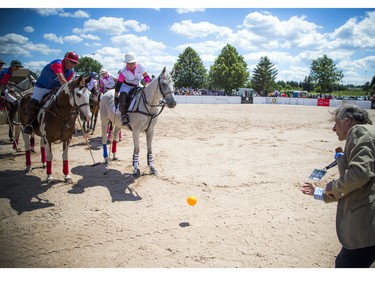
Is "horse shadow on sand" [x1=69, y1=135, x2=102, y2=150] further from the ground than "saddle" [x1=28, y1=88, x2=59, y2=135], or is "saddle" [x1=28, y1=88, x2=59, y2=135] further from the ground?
"saddle" [x1=28, y1=88, x2=59, y2=135]

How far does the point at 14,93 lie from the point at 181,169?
25.5 ft

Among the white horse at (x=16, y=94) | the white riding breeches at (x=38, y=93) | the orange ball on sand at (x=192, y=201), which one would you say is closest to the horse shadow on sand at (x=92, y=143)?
the white horse at (x=16, y=94)

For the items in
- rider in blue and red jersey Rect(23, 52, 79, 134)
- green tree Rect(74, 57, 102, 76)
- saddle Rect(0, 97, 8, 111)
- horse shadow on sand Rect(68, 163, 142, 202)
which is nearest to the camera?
horse shadow on sand Rect(68, 163, 142, 202)

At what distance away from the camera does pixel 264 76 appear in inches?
3044

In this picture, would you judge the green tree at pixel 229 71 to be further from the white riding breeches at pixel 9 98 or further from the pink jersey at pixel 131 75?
the pink jersey at pixel 131 75

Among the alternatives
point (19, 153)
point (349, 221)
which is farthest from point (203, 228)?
point (19, 153)

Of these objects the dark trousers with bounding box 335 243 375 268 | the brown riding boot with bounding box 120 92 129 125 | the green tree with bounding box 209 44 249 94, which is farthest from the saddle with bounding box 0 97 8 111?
the green tree with bounding box 209 44 249 94

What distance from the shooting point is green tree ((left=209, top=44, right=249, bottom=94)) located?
6153cm

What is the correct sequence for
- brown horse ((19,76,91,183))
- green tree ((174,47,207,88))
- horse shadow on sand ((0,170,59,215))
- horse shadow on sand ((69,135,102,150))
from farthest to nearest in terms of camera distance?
green tree ((174,47,207,88)), horse shadow on sand ((69,135,102,150)), brown horse ((19,76,91,183)), horse shadow on sand ((0,170,59,215))

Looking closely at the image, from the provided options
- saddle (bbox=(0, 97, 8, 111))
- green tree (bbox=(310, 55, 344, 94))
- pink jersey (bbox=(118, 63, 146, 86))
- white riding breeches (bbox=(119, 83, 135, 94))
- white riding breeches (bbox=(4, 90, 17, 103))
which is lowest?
saddle (bbox=(0, 97, 8, 111))

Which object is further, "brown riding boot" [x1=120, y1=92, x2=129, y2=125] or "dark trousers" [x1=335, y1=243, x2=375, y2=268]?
"brown riding boot" [x1=120, y1=92, x2=129, y2=125]

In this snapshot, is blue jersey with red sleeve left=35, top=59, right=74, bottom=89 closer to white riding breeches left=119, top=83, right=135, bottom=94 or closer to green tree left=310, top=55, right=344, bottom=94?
white riding breeches left=119, top=83, right=135, bottom=94

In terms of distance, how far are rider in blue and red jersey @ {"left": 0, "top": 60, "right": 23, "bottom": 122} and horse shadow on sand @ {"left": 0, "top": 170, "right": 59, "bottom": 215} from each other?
3.12 metres

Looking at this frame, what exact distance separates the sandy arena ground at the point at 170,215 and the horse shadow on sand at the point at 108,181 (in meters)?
0.03
